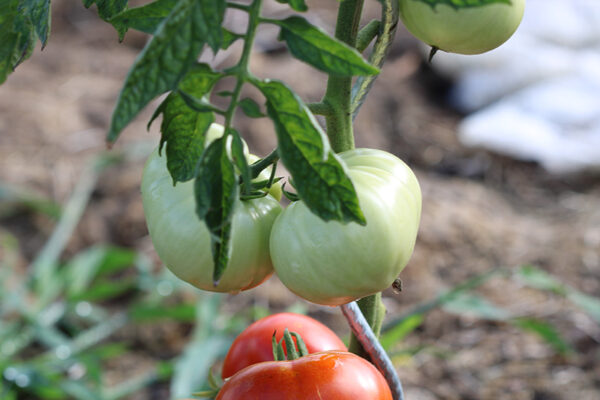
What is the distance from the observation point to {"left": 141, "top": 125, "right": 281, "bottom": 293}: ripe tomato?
403 millimetres

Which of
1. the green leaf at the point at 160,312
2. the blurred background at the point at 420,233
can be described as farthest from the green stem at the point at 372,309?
the green leaf at the point at 160,312

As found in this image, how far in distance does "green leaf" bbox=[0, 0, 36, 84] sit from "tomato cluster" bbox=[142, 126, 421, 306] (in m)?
0.12

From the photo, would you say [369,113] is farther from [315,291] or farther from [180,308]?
[315,291]

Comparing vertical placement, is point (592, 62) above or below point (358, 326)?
below

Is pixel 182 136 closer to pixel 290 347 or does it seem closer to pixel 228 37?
pixel 228 37

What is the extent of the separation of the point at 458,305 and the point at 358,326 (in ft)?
2.50

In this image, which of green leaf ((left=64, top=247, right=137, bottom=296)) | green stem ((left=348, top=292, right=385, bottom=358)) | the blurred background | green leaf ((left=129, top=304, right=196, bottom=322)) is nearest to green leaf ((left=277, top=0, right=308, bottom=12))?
green stem ((left=348, top=292, right=385, bottom=358))

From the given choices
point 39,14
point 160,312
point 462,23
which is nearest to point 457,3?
point 462,23

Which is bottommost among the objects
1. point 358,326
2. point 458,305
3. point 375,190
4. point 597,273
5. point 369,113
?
point 369,113

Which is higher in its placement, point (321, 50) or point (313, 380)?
point (321, 50)

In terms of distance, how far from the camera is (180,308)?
1.38 meters

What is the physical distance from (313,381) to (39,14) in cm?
30

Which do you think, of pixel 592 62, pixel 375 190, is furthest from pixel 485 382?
pixel 592 62

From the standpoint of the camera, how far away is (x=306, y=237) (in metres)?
0.38
